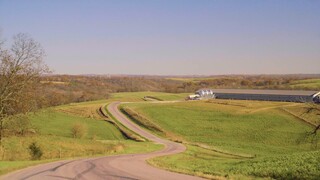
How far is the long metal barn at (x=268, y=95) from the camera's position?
10500 cm

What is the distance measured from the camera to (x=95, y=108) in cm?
10312

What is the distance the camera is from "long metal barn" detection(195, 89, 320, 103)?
10500 centimetres

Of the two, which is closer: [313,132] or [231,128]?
[313,132]

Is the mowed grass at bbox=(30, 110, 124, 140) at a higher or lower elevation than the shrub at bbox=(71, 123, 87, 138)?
lower

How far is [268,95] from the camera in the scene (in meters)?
115

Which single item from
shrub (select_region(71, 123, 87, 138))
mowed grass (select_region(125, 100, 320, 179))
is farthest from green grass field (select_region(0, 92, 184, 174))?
mowed grass (select_region(125, 100, 320, 179))

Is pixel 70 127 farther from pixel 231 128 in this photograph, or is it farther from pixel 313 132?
pixel 313 132

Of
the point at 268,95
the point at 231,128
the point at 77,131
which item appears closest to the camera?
the point at 77,131

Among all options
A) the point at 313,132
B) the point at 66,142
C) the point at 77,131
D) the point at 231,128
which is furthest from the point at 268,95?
the point at 313,132

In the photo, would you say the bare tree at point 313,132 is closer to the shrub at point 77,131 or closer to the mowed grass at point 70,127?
the mowed grass at point 70,127

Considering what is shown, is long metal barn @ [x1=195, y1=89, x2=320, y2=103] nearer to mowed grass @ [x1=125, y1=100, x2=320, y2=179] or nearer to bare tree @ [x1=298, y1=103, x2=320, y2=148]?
mowed grass @ [x1=125, y1=100, x2=320, y2=179]

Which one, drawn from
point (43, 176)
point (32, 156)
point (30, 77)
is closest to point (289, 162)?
point (43, 176)

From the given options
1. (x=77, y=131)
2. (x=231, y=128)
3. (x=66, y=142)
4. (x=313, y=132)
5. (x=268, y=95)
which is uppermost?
(x=313, y=132)

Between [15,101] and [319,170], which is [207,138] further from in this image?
[319,170]
